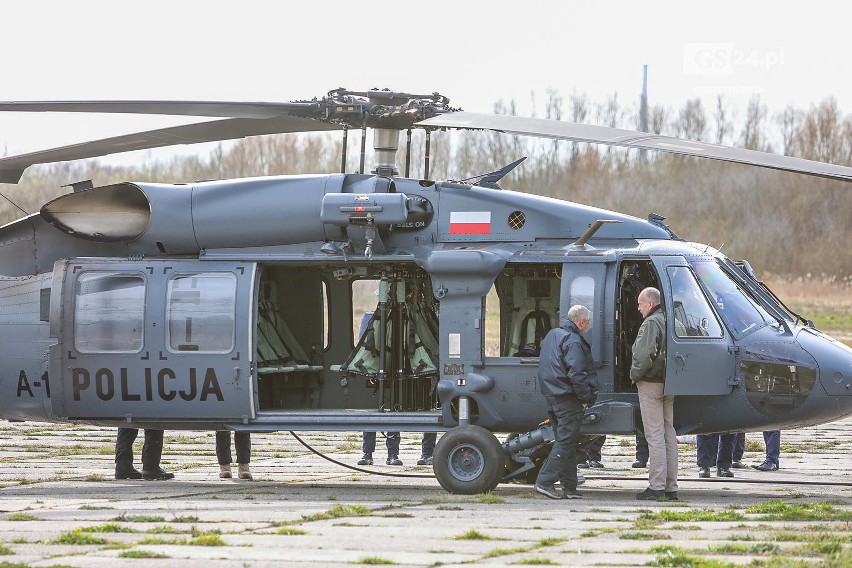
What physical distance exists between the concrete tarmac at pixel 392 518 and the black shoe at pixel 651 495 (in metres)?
0.18

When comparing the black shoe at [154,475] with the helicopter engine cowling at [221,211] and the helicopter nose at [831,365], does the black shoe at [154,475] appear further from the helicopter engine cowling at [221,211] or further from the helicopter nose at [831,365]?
the helicopter nose at [831,365]

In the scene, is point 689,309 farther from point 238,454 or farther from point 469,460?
point 238,454

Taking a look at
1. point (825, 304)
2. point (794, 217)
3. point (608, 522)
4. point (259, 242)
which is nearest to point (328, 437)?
point (259, 242)

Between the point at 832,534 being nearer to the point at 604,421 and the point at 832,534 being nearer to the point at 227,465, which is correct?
the point at 604,421

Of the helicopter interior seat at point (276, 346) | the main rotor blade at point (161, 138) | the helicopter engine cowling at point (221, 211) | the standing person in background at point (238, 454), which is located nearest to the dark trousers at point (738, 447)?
the helicopter interior seat at point (276, 346)

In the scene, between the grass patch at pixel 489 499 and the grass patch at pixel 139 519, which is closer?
the grass patch at pixel 139 519

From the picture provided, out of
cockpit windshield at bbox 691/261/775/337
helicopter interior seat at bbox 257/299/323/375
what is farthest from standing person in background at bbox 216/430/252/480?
cockpit windshield at bbox 691/261/775/337

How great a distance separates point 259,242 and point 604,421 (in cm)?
397

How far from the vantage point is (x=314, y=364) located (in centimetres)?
1585

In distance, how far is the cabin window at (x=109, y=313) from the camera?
14422 mm

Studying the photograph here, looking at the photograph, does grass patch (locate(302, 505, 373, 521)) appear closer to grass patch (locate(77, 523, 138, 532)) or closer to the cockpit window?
grass patch (locate(77, 523, 138, 532))

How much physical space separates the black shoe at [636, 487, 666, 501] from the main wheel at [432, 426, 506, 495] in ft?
4.50

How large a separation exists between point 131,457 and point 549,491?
4.82 m

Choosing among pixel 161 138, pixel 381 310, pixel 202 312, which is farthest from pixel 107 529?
pixel 161 138
